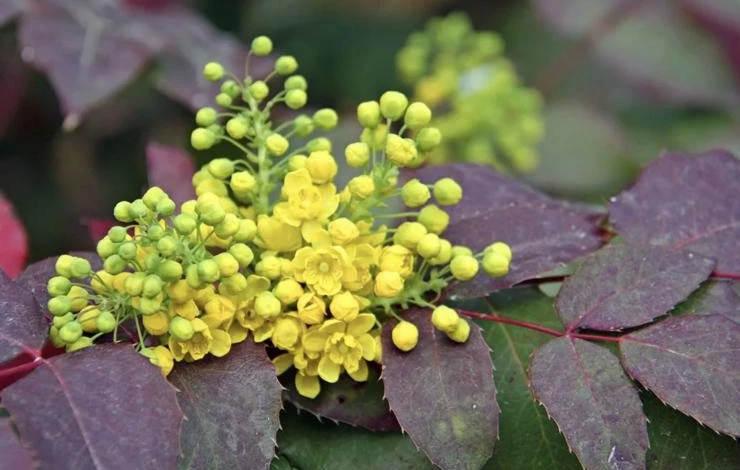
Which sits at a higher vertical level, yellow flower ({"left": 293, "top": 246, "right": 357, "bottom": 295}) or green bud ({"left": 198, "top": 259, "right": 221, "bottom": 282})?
green bud ({"left": 198, "top": 259, "right": 221, "bottom": 282})

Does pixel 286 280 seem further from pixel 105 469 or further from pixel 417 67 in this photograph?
pixel 417 67

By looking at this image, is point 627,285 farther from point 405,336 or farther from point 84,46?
point 84,46

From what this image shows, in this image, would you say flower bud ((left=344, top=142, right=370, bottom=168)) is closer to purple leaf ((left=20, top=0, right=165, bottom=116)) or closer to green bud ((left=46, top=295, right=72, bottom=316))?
green bud ((left=46, top=295, right=72, bottom=316))

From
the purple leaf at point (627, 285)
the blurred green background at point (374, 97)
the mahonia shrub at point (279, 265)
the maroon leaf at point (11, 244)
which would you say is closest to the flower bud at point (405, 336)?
the mahonia shrub at point (279, 265)

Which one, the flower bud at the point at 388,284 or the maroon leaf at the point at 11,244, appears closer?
A: the flower bud at the point at 388,284

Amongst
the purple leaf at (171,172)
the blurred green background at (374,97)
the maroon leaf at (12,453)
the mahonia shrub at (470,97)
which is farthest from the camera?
the blurred green background at (374,97)

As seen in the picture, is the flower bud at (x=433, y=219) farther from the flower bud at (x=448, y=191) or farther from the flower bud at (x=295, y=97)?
the flower bud at (x=295, y=97)

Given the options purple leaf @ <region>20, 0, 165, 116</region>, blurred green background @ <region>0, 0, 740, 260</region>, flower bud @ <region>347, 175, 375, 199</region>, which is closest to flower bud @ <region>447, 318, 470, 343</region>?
flower bud @ <region>347, 175, 375, 199</region>
